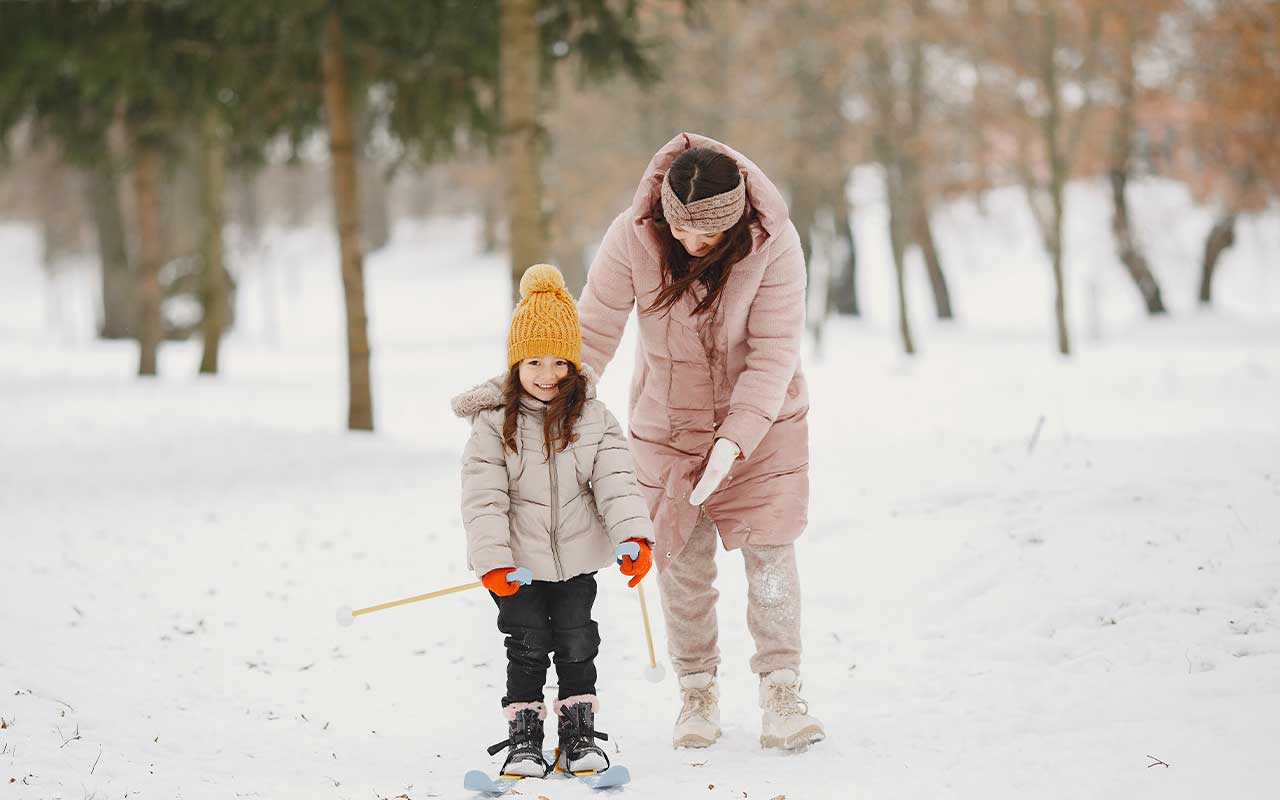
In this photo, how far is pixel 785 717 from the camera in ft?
13.0

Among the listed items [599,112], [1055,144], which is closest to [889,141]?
[1055,144]

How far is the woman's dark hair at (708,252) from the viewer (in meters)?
3.67

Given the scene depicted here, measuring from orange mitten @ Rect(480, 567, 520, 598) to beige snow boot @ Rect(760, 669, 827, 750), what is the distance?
3.28ft

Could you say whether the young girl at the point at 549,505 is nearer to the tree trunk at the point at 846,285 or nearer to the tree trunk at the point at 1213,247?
the tree trunk at the point at 1213,247

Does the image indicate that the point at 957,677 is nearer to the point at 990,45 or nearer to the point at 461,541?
the point at 461,541

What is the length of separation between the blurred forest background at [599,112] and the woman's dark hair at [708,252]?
16.7 ft

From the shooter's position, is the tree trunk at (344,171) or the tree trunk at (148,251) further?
the tree trunk at (148,251)

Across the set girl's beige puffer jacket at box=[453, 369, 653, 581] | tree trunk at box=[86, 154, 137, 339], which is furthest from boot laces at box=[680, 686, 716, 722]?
tree trunk at box=[86, 154, 137, 339]

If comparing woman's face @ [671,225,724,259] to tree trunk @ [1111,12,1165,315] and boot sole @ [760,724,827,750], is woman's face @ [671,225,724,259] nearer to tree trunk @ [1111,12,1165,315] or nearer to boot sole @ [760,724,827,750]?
boot sole @ [760,724,827,750]

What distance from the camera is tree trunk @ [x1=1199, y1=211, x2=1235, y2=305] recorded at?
24719 mm

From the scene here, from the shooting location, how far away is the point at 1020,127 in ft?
63.7

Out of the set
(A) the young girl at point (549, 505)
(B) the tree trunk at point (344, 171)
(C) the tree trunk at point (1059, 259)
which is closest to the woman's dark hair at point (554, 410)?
(A) the young girl at point (549, 505)

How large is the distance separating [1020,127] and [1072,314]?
11719 mm

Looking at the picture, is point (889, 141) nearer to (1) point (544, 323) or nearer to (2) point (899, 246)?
(2) point (899, 246)
